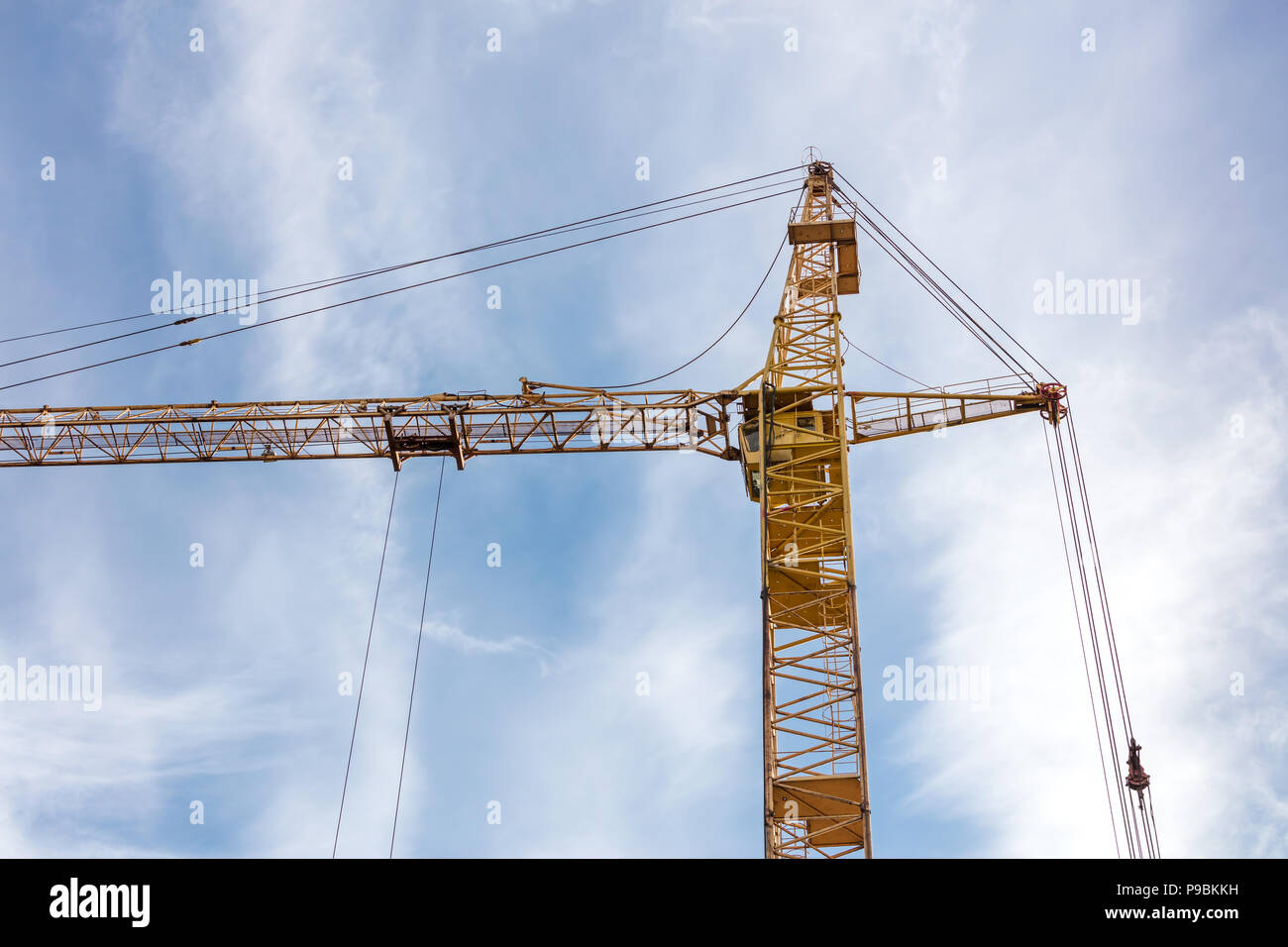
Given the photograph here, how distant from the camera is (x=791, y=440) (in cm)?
3344

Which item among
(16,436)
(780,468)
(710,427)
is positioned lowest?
(780,468)

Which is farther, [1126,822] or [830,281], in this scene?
[830,281]

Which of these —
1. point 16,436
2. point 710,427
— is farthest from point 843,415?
point 16,436

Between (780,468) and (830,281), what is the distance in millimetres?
7053

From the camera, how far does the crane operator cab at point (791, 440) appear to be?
3297 centimetres

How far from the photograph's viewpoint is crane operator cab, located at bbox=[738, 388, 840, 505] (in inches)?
1298

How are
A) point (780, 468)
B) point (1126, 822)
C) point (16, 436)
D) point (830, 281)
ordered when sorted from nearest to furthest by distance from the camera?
point (1126, 822) → point (780, 468) → point (830, 281) → point (16, 436)
